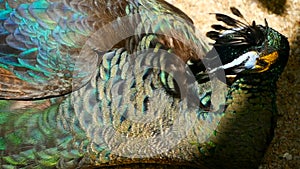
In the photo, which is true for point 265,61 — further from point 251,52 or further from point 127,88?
point 127,88

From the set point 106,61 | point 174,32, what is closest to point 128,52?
point 106,61

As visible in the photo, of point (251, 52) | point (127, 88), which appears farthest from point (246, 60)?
point (127, 88)

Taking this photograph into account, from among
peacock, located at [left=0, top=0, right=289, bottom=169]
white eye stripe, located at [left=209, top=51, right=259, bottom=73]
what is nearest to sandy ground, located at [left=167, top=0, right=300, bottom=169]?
peacock, located at [left=0, top=0, right=289, bottom=169]

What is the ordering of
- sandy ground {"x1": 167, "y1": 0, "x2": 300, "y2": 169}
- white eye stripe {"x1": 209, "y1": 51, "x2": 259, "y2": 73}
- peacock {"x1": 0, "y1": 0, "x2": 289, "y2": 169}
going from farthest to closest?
sandy ground {"x1": 167, "y1": 0, "x2": 300, "y2": 169}, white eye stripe {"x1": 209, "y1": 51, "x2": 259, "y2": 73}, peacock {"x1": 0, "y1": 0, "x2": 289, "y2": 169}

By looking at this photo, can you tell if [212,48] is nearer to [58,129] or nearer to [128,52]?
[128,52]

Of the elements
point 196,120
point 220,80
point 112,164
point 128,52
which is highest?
point 128,52

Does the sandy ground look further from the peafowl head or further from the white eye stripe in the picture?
the white eye stripe
